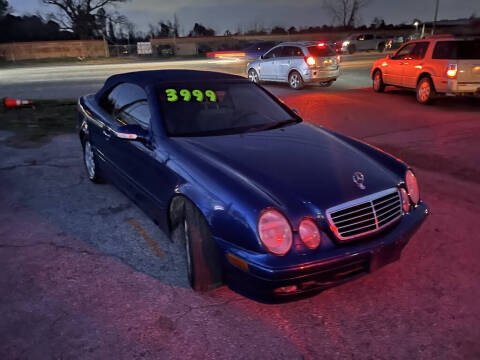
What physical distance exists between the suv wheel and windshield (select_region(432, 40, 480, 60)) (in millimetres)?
4633

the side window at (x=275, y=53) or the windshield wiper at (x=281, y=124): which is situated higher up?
the side window at (x=275, y=53)

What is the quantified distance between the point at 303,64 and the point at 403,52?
307 centimetres

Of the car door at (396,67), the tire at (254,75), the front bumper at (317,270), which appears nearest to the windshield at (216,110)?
the front bumper at (317,270)

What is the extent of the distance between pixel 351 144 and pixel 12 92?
1490cm

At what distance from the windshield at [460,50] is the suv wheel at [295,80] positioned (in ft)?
15.2

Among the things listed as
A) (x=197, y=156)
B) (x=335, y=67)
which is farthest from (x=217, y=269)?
(x=335, y=67)

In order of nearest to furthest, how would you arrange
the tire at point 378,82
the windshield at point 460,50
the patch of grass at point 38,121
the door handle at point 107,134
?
the door handle at point 107,134, the patch of grass at point 38,121, the windshield at point 460,50, the tire at point 378,82

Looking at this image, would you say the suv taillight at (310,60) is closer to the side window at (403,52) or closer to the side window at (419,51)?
the side window at (403,52)

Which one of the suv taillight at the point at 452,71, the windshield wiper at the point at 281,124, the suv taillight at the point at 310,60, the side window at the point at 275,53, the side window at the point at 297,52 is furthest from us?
the side window at the point at 275,53

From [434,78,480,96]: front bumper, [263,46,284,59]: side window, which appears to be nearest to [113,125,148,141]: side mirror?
[434,78,480,96]: front bumper

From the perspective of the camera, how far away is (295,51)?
45.3 ft

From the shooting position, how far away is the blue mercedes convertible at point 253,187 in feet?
7.86

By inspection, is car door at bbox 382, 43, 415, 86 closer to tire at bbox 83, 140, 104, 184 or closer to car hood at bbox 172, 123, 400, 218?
→ car hood at bbox 172, 123, 400, 218

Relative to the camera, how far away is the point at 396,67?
1174 cm
